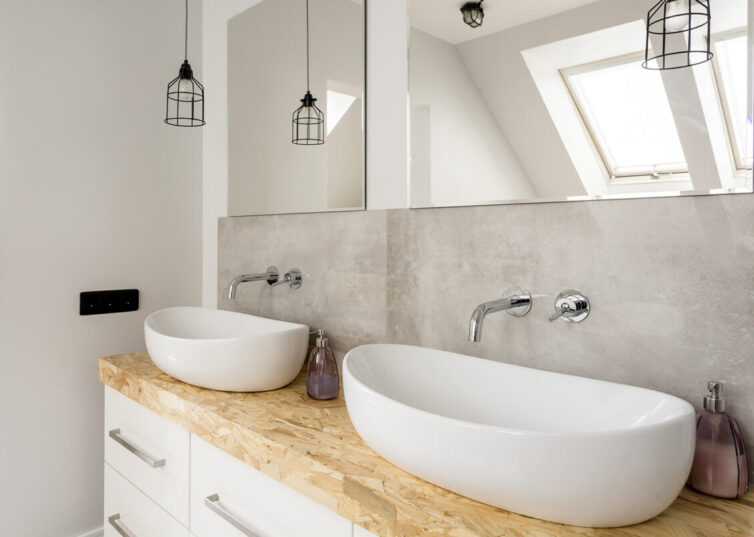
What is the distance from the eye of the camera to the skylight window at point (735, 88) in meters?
0.90

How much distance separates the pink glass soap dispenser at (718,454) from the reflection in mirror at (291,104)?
1005 millimetres

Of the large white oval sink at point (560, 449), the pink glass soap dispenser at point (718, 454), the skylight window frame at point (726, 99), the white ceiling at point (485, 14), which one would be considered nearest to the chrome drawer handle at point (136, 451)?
the large white oval sink at point (560, 449)

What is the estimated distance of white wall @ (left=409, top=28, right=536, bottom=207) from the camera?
3.93 ft

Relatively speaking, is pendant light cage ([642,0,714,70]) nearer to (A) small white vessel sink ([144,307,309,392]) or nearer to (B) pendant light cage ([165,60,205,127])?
(A) small white vessel sink ([144,307,309,392])

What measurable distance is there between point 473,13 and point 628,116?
19.5 inches

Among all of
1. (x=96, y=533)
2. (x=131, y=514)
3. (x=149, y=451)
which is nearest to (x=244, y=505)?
(x=149, y=451)

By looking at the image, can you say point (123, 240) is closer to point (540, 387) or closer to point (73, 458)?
point (73, 458)

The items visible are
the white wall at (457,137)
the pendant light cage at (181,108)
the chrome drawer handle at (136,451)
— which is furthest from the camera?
the pendant light cage at (181,108)

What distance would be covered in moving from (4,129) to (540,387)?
184cm

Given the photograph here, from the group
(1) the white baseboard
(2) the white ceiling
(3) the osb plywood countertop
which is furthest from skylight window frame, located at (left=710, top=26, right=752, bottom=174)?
(1) the white baseboard

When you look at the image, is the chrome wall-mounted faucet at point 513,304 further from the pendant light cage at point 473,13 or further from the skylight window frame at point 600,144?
the pendant light cage at point 473,13

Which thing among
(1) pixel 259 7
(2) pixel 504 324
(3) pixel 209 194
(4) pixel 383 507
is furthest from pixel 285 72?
(4) pixel 383 507

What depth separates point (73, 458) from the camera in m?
1.84

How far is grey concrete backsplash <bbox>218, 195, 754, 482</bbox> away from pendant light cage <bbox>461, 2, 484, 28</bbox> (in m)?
0.48
